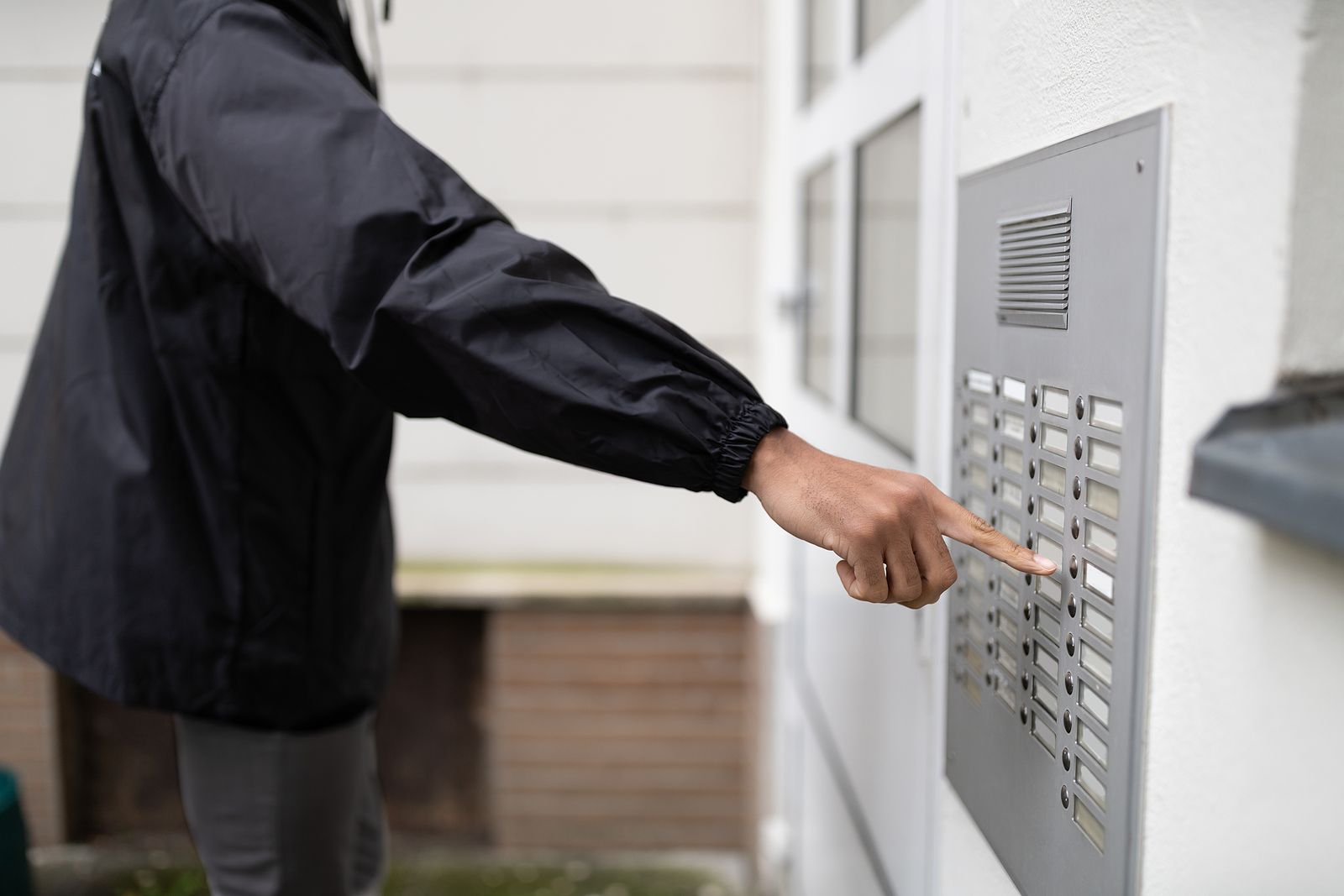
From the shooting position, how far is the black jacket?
0.94 meters

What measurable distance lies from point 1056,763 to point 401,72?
8.47 feet

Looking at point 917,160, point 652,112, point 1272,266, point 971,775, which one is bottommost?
point 971,775

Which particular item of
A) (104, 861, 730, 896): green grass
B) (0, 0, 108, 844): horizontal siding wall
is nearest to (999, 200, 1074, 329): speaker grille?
(104, 861, 730, 896): green grass

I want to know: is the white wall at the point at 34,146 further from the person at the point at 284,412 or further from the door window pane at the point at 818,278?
the door window pane at the point at 818,278

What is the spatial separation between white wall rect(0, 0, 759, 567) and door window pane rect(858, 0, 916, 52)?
1.20 meters

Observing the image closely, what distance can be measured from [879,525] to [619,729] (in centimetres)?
237

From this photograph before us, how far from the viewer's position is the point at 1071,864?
0.85 meters

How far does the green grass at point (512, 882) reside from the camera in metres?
3.03

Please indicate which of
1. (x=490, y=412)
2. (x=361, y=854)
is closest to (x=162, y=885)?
(x=361, y=854)

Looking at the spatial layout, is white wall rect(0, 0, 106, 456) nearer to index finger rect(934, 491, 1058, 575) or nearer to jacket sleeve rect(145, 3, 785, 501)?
jacket sleeve rect(145, 3, 785, 501)

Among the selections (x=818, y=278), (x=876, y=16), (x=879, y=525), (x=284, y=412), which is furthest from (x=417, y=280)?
(x=818, y=278)

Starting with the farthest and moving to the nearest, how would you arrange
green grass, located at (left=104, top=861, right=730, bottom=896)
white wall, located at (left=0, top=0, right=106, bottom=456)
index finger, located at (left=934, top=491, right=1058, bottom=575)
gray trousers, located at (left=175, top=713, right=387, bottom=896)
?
green grass, located at (left=104, top=861, right=730, bottom=896) → white wall, located at (left=0, top=0, right=106, bottom=456) → gray trousers, located at (left=175, top=713, right=387, bottom=896) → index finger, located at (left=934, top=491, right=1058, bottom=575)

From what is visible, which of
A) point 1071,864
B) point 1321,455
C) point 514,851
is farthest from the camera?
point 514,851

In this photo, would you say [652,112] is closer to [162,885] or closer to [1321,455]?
[162,885]
